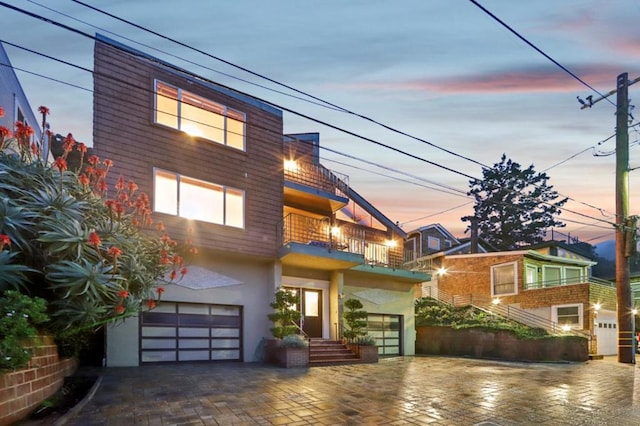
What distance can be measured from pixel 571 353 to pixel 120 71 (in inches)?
713

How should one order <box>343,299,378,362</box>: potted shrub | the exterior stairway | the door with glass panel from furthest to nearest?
the door with glass panel < <box>343,299,378,362</box>: potted shrub < the exterior stairway

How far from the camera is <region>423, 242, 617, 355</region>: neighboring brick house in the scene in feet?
70.3

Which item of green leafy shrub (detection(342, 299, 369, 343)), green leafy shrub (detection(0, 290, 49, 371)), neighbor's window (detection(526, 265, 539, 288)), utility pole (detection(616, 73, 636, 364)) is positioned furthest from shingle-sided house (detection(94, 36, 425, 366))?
neighbor's window (detection(526, 265, 539, 288))

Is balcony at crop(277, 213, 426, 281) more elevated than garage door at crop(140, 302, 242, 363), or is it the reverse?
balcony at crop(277, 213, 426, 281)

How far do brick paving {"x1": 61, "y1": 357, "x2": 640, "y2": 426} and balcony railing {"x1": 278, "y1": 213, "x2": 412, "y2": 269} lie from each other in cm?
467

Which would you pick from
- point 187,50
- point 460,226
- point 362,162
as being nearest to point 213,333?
point 362,162

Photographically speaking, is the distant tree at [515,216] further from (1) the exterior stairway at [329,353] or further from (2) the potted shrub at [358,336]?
(1) the exterior stairway at [329,353]

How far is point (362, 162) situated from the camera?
40.0 ft

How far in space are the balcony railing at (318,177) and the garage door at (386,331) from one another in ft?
17.7

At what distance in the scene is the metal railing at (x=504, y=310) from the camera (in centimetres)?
2011

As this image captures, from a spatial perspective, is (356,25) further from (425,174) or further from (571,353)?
(571,353)

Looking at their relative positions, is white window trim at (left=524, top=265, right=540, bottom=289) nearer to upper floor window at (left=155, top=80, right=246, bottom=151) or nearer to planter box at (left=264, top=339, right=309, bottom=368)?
planter box at (left=264, top=339, right=309, bottom=368)

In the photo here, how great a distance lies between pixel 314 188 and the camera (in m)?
16.2

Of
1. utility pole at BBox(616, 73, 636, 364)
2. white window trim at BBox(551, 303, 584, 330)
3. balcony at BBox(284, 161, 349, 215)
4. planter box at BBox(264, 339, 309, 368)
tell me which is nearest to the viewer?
planter box at BBox(264, 339, 309, 368)
